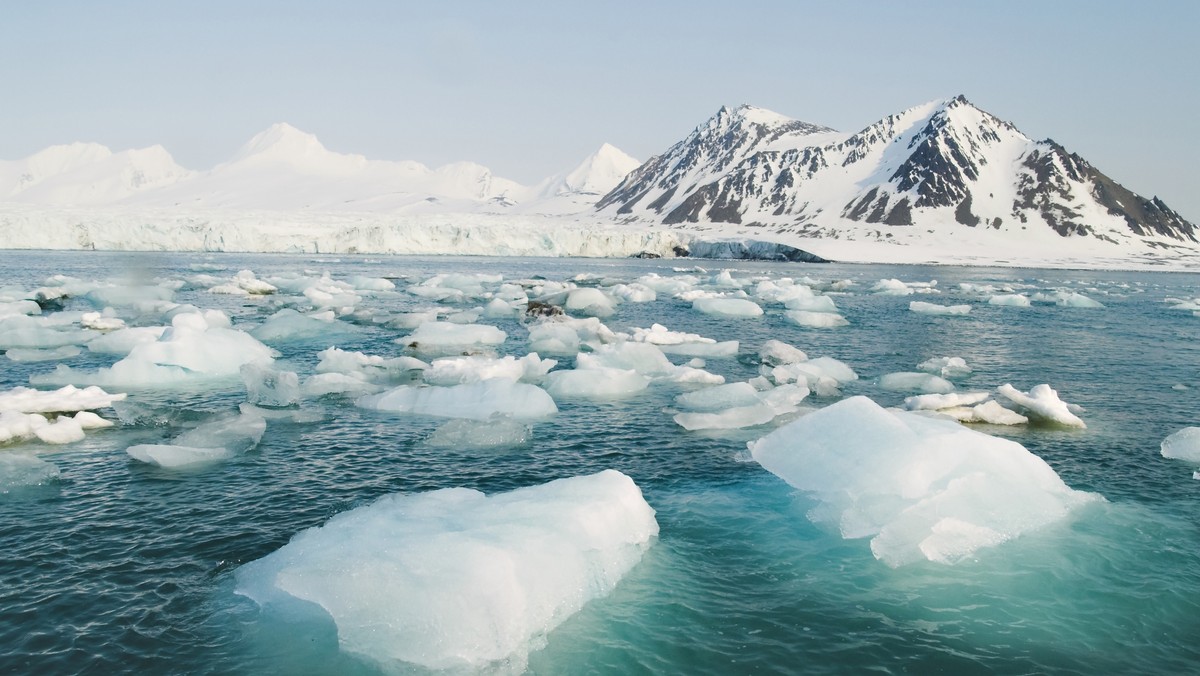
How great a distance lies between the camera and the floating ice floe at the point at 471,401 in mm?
16844

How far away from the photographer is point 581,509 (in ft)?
29.9

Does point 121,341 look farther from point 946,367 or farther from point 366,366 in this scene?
point 946,367

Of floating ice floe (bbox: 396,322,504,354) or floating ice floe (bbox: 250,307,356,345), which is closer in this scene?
floating ice floe (bbox: 396,322,504,354)

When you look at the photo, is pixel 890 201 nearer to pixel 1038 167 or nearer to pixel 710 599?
pixel 1038 167

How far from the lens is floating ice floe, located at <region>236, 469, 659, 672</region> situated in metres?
7.00

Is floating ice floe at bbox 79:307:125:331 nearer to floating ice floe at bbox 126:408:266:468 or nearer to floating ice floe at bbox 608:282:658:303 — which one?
floating ice floe at bbox 126:408:266:468

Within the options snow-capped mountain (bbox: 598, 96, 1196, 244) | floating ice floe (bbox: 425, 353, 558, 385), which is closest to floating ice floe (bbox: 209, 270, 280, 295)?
floating ice floe (bbox: 425, 353, 558, 385)

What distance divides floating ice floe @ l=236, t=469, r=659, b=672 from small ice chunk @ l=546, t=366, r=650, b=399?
9.56m

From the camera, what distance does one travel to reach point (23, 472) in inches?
457

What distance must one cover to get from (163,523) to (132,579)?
1.77m

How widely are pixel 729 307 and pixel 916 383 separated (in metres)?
19.9

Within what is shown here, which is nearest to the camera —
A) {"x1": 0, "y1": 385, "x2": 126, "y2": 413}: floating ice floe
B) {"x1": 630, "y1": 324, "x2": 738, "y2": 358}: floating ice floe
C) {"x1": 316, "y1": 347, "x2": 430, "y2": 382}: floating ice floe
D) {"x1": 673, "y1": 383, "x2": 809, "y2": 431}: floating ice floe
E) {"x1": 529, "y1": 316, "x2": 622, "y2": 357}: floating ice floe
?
{"x1": 0, "y1": 385, "x2": 126, "y2": 413}: floating ice floe

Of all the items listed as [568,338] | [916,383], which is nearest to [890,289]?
[568,338]

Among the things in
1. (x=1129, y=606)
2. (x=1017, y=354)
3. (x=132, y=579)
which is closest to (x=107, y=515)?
(x=132, y=579)
